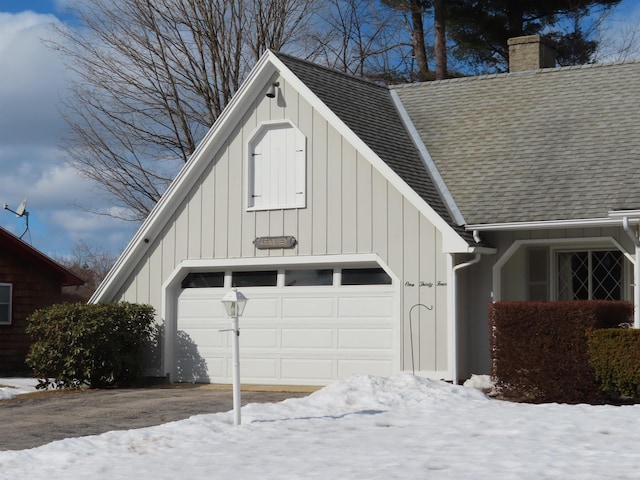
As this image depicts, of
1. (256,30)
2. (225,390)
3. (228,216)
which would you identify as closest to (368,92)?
(228,216)

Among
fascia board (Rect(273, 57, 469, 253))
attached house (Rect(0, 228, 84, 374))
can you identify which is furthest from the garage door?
attached house (Rect(0, 228, 84, 374))

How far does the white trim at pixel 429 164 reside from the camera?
736 inches

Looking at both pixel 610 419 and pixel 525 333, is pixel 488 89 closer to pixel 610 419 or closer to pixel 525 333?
pixel 525 333

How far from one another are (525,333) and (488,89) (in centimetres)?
789

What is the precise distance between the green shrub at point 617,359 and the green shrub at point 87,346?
344 inches

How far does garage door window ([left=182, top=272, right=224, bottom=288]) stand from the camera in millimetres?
20484

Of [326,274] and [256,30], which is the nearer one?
[326,274]

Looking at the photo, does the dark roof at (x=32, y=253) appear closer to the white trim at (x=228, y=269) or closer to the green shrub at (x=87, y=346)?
the green shrub at (x=87, y=346)

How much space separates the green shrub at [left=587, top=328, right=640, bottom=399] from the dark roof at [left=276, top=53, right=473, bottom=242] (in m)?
3.55

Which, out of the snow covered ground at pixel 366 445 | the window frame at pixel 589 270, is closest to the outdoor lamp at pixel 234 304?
the snow covered ground at pixel 366 445

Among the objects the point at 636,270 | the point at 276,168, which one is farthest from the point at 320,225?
the point at 636,270

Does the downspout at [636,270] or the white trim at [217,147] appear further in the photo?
the white trim at [217,147]

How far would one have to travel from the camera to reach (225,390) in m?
18.8

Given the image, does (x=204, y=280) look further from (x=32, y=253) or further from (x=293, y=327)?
(x=32, y=253)
